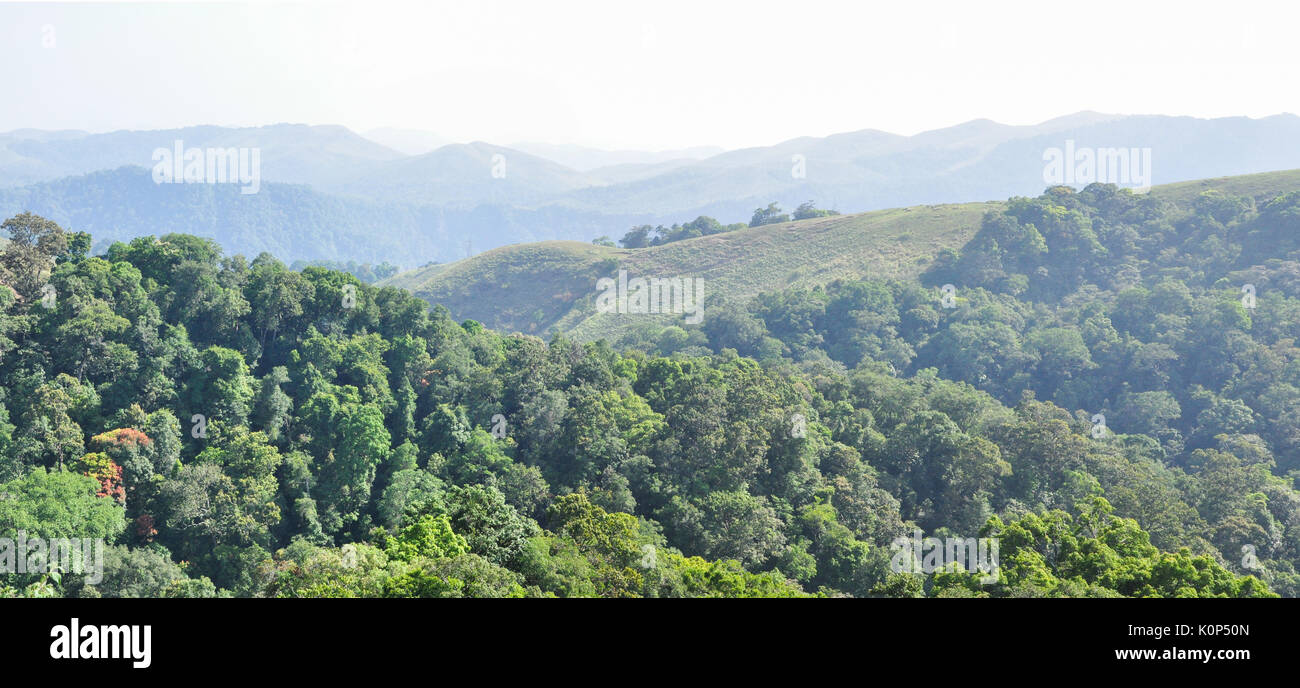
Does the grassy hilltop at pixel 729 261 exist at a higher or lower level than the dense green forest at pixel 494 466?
higher

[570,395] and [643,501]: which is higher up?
[570,395]

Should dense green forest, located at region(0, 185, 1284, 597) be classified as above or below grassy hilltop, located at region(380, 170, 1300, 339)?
below

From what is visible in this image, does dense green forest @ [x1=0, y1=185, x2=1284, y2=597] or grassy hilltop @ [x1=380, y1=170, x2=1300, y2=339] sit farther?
grassy hilltop @ [x1=380, y1=170, x2=1300, y2=339]

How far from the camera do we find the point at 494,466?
127ft

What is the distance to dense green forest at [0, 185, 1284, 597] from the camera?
26344mm

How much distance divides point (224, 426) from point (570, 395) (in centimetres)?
1536

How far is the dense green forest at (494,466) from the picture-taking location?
86.4 feet

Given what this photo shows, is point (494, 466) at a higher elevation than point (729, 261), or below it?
below

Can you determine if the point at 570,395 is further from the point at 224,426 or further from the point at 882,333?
the point at 882,333

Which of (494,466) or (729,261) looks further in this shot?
(729,261)

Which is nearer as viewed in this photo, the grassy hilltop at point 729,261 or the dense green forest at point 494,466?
the dense green forest at point 494,466

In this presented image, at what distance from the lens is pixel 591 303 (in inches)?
4904
